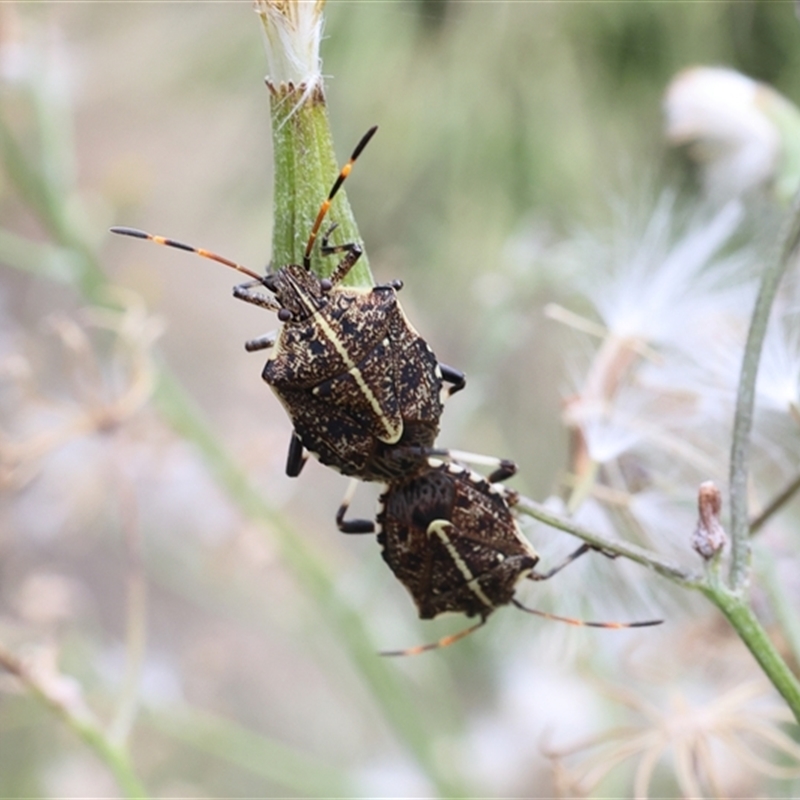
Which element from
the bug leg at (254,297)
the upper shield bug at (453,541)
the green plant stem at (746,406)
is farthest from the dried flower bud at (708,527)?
the bug leg at (254,297)

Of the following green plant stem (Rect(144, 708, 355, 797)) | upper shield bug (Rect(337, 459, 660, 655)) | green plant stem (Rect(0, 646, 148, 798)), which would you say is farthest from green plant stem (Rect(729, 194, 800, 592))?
green plant stem (Rect(144, 708, 355, 797))

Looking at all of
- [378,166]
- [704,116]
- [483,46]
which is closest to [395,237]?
[378,166]

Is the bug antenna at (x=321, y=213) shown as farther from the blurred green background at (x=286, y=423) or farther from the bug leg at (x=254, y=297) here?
the blurred green background at (x=286, y=423)

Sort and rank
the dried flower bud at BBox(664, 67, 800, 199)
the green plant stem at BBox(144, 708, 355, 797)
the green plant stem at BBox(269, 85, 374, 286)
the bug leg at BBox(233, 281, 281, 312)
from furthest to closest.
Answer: the green plant stem at BBox(144, 708, 355, 797) → the dried flower bud at BBox(664, 67, 800, 199) → the bug leg at BBox(233, 281, 281, 312) → the green plant stem at BBox(269, 85, 374, 286)

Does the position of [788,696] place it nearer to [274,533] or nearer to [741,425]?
[741,425]

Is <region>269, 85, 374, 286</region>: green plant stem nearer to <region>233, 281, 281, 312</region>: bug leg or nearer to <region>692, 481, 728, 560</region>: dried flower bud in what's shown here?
<region>233, 281, 281, 312</region>: bug leg

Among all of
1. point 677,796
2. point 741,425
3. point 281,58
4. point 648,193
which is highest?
point 648,193
